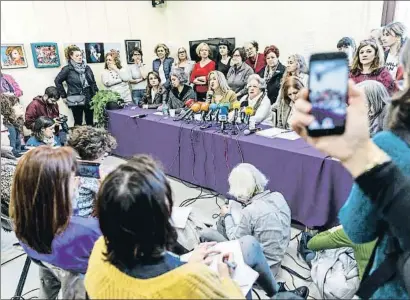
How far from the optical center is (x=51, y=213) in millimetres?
1020

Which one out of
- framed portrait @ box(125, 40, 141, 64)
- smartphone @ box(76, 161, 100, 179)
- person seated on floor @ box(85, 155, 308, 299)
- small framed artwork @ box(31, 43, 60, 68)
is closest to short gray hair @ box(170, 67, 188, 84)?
framed portrait @ box(125, 40, 141, 64)

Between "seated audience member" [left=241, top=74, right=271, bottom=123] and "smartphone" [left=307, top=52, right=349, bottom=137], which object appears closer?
"smartphone" [left=307, top=52, right=349, bottom=137]

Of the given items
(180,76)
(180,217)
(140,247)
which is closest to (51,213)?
(140,247)

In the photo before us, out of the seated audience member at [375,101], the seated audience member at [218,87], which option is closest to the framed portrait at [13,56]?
the seated audience member at [218,87]

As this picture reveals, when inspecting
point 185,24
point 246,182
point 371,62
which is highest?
point 185,24

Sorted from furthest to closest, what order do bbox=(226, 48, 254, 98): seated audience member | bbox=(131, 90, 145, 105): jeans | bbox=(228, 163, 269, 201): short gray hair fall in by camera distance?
bbox=(131, 90, 145, 105): jeans < bbox=(226, 48, 254, 98): seated audience member < bbox=(228, 163, 269, 201): short gray hair

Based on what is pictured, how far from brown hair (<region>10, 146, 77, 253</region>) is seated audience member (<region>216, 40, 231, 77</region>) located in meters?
3.48

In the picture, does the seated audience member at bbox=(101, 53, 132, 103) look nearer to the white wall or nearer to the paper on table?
the white wall

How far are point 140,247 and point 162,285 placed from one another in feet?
0.33

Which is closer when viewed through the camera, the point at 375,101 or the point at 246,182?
the point at 246,182

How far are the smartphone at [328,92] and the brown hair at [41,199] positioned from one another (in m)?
0.86

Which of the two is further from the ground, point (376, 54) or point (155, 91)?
point (376, 54)

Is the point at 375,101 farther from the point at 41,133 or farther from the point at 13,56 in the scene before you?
the point at 13,56

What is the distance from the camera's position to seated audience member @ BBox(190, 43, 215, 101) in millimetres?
4039
